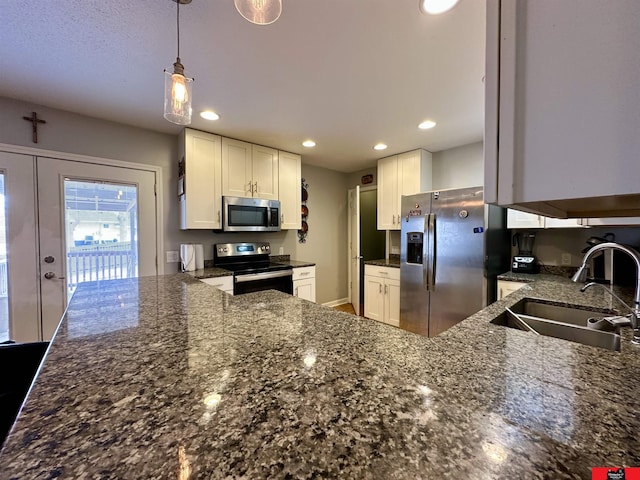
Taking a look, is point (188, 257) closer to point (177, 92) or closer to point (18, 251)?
point (18, 251)

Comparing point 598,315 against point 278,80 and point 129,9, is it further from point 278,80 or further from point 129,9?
point 129,9

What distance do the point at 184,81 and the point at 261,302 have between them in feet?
3.52

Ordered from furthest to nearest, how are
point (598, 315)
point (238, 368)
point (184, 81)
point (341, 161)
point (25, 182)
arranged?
point (341, 161)
point (25, 182)
point (598, 315)
point (184, 81)
point (238, 368)

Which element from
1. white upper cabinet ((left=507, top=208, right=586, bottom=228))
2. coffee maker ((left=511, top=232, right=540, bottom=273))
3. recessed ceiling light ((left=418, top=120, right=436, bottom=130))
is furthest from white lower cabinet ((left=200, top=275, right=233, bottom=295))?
coffee maker ((left=511, top=232, right=540, bottom=273))

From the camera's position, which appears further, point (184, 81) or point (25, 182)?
point (25, 182)

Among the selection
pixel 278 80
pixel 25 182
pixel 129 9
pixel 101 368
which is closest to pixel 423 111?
pixel 278 80

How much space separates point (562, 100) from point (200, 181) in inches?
117

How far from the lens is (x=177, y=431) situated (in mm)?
435

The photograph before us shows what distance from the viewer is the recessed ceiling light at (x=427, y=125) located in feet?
8.55

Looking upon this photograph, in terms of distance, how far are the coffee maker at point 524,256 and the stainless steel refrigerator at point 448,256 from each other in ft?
0.37

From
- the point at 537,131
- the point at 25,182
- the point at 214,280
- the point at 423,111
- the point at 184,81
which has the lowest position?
the point at 214,280

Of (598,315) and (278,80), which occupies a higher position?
(278,80)

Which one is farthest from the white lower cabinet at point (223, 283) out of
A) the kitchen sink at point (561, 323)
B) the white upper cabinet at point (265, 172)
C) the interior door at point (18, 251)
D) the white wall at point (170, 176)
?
the kitchen sink at point (561, 323)

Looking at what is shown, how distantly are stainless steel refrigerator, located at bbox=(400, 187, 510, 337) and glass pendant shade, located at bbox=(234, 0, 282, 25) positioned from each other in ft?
7.66
